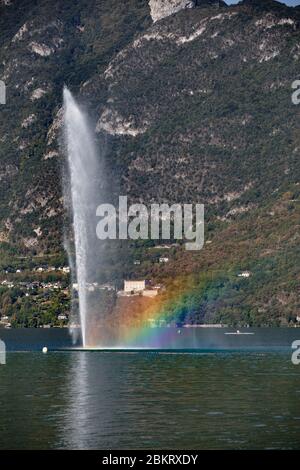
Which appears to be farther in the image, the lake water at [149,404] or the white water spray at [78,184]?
the white water spray at [78,184]

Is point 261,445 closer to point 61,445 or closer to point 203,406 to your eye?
point 61,445

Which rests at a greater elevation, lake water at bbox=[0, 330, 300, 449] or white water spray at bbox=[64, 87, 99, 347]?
white water spray at bbox=[64, 87, 99, 347]

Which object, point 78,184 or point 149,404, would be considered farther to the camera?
point 78,184

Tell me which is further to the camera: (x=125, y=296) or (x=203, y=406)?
(x=125, y=296)

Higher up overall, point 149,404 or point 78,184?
point 78,184

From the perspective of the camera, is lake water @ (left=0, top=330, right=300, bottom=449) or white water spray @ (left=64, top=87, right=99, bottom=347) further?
white water spray @ (left=64, top=87, right=99, bottom=347)
